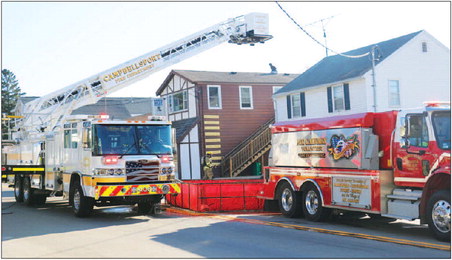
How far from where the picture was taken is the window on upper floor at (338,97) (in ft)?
84.5

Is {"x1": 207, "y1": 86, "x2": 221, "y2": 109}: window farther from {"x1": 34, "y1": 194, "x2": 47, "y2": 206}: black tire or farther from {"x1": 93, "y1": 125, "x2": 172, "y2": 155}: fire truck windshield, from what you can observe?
{"x1": 93, "y1": 125, "x2": 172, "y2": 155}: fire truck windshield

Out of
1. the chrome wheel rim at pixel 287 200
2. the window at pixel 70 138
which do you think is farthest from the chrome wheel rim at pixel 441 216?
the window at pixel 70 138

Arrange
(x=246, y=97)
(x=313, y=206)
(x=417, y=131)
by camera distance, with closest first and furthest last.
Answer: (x=417, y=131) → (x=313, y=206) → (x=246, y=97)

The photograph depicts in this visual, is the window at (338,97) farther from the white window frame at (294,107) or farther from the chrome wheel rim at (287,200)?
the chrome wheel rim at (287,200)

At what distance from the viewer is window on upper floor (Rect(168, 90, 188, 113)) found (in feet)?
108

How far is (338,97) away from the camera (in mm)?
26469

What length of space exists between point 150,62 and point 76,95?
310 centimetres

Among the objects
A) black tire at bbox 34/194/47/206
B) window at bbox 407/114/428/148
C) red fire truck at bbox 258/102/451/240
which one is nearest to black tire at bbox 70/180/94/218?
black tire at bbox 34/194/47/206

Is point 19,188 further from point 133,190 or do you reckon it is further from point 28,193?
point 133,190

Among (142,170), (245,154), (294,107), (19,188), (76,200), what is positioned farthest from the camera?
(245,154)

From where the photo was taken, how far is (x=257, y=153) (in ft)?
103

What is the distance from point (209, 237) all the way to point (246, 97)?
75.1 ft

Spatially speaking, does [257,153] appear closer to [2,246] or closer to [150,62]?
[150,62]

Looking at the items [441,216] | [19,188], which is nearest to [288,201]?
[441,216]
